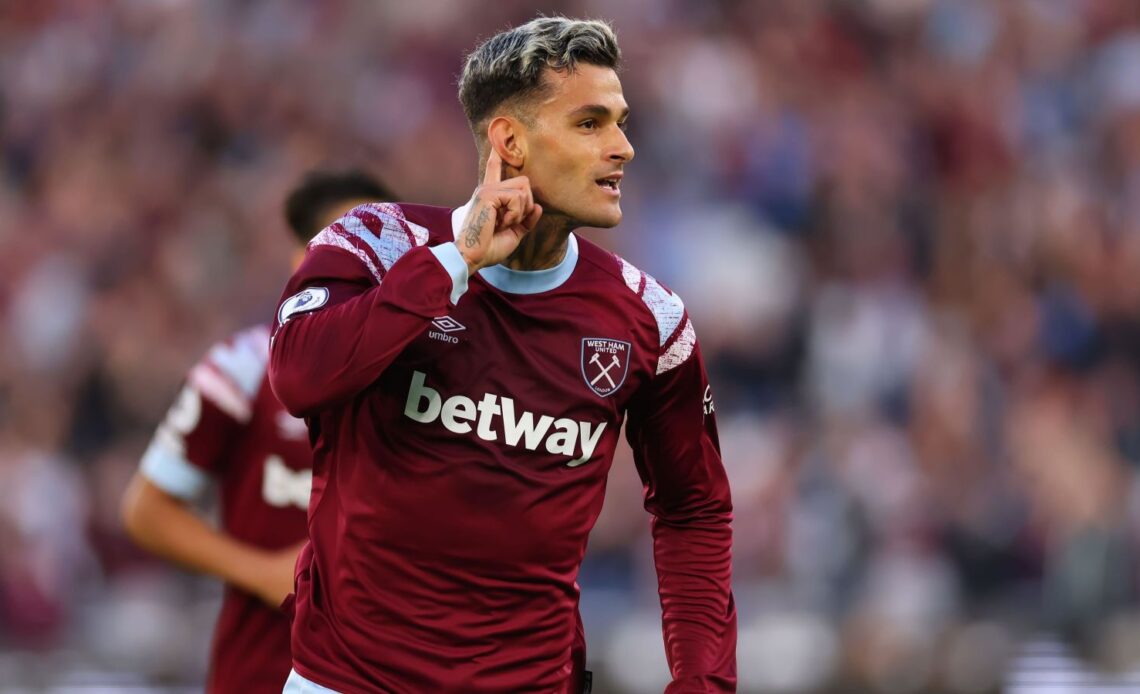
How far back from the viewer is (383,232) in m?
3.58

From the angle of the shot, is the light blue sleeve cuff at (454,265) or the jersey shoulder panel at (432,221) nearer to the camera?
the light blue sleeve cuff at (454,265)

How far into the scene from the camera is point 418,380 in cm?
353

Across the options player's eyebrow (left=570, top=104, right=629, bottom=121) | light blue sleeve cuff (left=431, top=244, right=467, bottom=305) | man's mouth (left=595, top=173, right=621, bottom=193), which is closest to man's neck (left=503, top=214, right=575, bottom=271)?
man's mouth (left=595, top=173, right=621, bottom=193)

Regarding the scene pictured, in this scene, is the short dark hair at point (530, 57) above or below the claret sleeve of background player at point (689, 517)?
above

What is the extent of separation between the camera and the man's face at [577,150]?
3.59 m

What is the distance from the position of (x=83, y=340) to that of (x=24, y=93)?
2611 millimetres

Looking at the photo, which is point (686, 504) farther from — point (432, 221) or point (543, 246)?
point (432, 221)

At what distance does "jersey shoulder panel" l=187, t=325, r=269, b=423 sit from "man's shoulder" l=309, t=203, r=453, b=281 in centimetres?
136

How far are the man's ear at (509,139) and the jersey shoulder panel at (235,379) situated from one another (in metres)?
1.48

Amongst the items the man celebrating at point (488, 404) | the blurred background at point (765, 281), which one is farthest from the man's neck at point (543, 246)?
the blurred background at point (765, 281)

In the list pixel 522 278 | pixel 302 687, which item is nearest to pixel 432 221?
pixel 522 278

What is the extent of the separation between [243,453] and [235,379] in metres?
0.21

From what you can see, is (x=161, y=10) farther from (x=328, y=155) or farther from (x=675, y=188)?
(x=675, y=188)

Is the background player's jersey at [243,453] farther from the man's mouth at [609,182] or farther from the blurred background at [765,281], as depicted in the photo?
the blurred background at [765,281]
